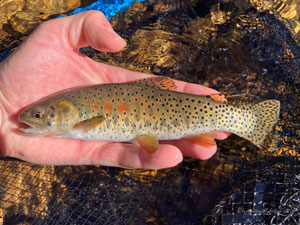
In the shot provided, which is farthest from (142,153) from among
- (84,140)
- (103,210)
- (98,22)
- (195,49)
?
(195,49)

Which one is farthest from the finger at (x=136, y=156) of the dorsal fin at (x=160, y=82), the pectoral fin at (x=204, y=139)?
the dorsal fin at (x=160, y=82)

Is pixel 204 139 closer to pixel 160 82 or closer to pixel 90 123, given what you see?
pixel 160 82

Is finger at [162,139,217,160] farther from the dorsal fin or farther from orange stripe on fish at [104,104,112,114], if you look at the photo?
orange stripe on fish at [104,104,112,114]

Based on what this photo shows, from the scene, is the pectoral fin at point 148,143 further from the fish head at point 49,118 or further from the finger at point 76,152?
the fish head at point 49,118

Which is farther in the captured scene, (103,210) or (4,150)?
(103,210)

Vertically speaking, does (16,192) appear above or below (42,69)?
below

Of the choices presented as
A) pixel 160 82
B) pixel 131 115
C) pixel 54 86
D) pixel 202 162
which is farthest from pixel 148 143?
pixel 54 86

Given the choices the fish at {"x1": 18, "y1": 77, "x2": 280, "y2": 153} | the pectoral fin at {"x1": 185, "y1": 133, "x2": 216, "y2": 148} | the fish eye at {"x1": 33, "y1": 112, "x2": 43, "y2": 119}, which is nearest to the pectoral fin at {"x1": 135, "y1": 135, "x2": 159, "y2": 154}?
the fish at {"x1": 18, "y1": 77, "x2": 280, "y2": 153}

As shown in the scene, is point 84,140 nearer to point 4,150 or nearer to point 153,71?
point 4,150
